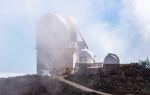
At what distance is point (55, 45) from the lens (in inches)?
2670

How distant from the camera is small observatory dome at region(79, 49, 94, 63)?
73.5 meters

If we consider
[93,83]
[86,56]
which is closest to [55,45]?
[86,56]

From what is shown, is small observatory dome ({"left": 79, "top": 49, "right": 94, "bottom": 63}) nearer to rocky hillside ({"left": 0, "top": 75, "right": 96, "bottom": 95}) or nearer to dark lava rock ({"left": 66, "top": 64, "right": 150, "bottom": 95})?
dark lava rock ({"left": 66, "top": 64, "right": 150, "bottom": 95})

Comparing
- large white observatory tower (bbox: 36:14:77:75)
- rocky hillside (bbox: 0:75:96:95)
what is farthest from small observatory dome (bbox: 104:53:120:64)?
rocky hillside (bbox: 0:75:96:95)

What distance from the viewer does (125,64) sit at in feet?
193

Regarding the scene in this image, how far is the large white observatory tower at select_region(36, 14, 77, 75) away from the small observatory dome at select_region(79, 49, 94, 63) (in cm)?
227

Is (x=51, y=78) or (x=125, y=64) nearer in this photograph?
(x=51, y=78)

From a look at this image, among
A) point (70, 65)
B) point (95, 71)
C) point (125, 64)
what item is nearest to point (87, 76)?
point (95, 71)

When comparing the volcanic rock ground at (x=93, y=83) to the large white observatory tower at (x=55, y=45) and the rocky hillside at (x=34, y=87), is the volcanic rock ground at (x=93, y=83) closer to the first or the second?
the rocky hillside at (x=34, y=87)

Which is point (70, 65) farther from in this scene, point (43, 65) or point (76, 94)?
point (76, 94)

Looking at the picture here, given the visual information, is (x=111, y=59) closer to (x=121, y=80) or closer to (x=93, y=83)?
(x=121, y=80)

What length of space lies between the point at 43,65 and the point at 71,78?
13697 mm

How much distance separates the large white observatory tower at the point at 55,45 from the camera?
6656 cm

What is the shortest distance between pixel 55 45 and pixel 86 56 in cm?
812
